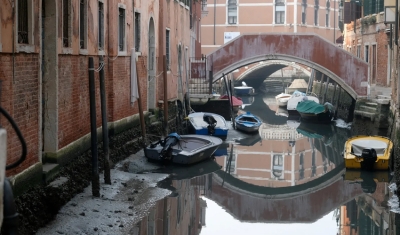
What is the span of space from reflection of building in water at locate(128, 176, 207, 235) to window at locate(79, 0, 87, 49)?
8.41 feet

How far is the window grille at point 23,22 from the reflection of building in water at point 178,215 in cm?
253

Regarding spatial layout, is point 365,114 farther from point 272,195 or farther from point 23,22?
point 23,22

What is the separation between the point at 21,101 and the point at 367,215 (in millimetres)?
5286

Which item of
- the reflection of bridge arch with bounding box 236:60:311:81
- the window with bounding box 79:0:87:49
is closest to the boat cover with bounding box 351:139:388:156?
the window with bounding box 79:0:87:49

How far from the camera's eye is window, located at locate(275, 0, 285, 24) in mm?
40531

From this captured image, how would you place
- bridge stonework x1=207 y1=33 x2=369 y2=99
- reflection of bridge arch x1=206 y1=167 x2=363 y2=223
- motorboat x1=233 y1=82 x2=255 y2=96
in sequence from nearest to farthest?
reflection of bridge arch x1=206 y1=167 x2=363 y2=223 < bridge stonework x1=207 y1=33 x2=369 y2=99 < motorboat x1=233 y1=82 x2=255 y2=96

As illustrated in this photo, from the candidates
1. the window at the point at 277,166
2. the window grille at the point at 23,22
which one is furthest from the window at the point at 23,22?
the window at the point at 277,166

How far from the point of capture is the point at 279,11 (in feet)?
133

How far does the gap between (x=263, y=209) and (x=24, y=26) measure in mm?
5202

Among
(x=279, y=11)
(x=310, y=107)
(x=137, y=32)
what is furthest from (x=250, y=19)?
(x=137, y=32)

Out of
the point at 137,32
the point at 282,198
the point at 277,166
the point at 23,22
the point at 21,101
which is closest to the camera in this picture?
the point at 21,101

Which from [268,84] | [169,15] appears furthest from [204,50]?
[169,15]

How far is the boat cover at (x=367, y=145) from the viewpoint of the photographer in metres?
13.7

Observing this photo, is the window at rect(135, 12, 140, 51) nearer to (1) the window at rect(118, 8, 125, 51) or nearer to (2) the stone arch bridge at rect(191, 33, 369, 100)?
(1) the window at rect(118, 8, 125, 51)
